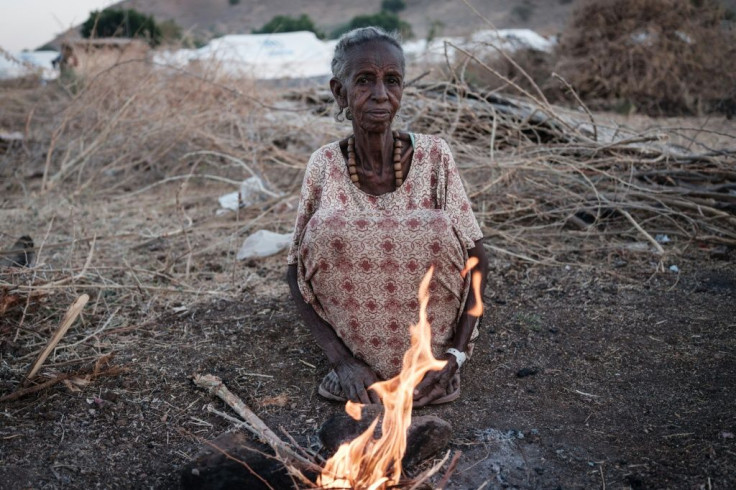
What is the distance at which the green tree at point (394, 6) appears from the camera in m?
37.1

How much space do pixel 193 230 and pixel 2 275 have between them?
1613 millimetres

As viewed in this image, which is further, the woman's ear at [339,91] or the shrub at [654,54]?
the shrub at [654,54]

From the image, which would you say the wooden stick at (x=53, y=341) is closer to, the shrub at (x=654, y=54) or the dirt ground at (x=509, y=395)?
the dirt ground at (x=509, y=395)

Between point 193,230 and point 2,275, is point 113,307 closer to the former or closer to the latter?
point 2,275

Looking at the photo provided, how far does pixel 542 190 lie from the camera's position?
4492 mm

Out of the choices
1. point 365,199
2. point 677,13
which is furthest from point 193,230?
point 677,13

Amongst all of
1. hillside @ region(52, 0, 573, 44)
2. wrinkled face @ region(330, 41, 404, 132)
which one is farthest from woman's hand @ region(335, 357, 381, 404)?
hillside @ region(52, 0, 573, 44)

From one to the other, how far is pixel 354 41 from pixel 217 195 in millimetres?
3794

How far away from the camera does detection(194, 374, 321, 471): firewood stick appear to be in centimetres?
179

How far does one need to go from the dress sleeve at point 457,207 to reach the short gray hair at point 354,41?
1.47 feet

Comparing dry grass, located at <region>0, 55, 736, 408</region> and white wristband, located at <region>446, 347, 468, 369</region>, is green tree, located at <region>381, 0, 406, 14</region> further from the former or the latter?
white wristband, located at <region>446, 347, 468, 369</region>

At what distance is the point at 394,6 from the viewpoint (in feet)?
122

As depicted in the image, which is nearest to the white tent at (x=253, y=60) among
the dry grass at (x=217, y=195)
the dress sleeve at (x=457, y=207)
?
the dry grass at (x=217, y=195)

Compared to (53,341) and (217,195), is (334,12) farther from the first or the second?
(53,341)
